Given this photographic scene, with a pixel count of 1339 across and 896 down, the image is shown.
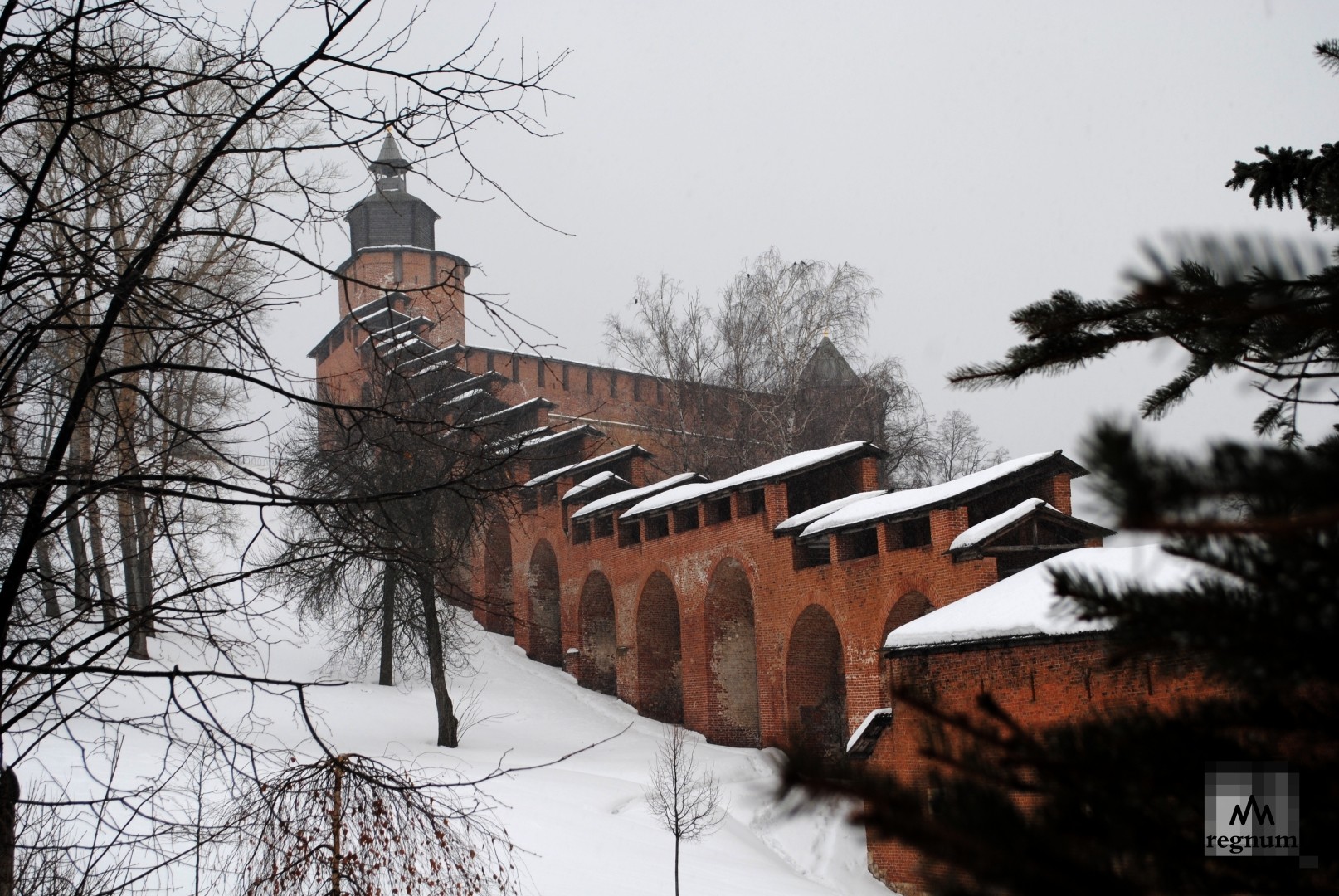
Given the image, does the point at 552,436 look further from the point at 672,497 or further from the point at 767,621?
the point at 672,497

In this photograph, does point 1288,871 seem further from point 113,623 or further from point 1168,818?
point 113,623

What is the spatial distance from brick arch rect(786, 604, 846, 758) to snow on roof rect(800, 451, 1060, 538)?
181cm

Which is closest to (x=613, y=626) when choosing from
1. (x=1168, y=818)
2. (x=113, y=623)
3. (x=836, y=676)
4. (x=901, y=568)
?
(x=836, y=676)

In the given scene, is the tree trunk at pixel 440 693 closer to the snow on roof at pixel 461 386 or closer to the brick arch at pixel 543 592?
the snow on roof at pixel 461 386

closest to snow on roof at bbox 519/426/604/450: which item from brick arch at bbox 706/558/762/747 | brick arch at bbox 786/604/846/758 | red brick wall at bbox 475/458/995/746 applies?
red brick wall at bbox 475/458/995/746

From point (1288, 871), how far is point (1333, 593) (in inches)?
12.2

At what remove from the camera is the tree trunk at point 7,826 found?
342 centimetres

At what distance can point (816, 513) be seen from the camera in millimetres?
17875

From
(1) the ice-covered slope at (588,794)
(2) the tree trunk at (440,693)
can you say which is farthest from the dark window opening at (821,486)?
(2) the tree trunk at (440,693)

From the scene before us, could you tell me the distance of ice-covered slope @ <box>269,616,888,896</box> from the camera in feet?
42.6

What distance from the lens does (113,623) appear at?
10.6 feet

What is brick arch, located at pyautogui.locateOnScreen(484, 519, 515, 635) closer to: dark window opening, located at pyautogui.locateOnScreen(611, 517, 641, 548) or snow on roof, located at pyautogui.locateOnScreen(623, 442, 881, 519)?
dark window opening, located at pyautogui.locateOnScreen(611, 517, 641, 548)

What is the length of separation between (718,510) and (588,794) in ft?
19.1

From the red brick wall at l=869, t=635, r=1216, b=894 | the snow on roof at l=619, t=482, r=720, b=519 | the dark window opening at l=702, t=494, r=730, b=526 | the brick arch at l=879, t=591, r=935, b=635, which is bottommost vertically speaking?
the red brick wall at l=869, t=635, r=1216, b=894
